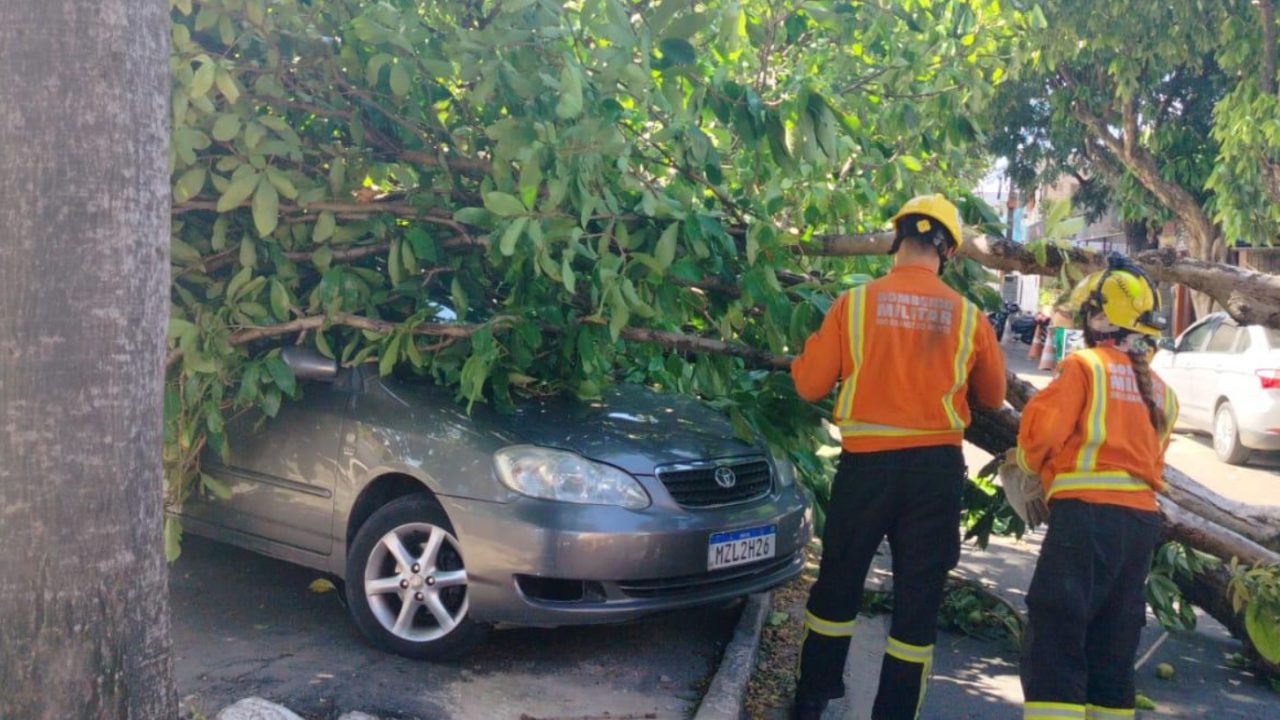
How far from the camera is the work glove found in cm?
418

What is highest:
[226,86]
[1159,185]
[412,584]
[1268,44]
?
[1268,44]

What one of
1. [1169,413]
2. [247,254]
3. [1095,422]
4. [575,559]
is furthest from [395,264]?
[1169,413]

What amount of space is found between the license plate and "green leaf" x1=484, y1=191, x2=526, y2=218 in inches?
58.6

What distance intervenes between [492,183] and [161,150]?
6.44 feet

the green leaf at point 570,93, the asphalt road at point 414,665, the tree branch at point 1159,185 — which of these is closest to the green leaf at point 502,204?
the green leaf at point 570,93

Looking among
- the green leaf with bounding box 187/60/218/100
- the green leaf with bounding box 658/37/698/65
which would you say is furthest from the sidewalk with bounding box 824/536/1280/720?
the green leaf with bounding box 187/60/218/100

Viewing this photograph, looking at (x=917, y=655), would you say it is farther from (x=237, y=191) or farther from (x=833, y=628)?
(x=237, y=191)

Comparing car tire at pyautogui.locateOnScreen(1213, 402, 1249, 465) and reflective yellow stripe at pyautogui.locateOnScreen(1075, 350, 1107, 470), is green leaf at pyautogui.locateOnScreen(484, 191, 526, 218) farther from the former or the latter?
car tire at pyautogui.locateOnScreen(1213, 402, 1249, 465)

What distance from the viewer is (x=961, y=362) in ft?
13.7

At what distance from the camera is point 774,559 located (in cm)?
500

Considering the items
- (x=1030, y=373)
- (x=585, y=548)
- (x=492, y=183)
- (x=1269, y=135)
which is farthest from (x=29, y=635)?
(x=1030, y=373)

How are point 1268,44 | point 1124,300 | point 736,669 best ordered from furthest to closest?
point 1268,44 < point 736,669 < point 1124,300

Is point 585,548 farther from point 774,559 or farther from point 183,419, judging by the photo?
point 183,419

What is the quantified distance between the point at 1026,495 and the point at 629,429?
1610mm
